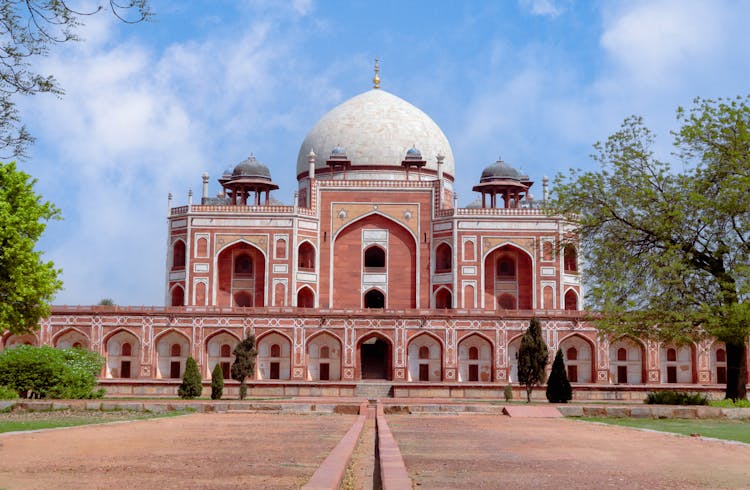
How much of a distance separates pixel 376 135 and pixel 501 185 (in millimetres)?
6972

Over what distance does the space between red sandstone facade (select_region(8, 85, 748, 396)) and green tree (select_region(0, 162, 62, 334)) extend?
26.2 ft

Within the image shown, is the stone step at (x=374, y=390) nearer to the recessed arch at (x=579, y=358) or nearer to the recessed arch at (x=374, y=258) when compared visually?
the recessed arch at (x=579, y=358)

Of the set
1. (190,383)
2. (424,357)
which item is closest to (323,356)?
(424,357)

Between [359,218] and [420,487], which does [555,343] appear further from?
[420,487]

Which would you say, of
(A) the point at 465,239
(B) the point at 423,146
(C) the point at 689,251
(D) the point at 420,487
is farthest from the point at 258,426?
(B) the point at 423,146

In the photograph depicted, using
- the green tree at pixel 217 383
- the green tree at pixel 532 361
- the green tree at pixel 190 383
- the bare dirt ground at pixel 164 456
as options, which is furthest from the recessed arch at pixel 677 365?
the bare dirt ground at pixel 164 456

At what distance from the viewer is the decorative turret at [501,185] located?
43656 millimetres

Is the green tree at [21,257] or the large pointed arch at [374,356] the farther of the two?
the large pointed arch at [374,356]

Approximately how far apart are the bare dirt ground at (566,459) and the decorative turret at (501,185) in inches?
1224

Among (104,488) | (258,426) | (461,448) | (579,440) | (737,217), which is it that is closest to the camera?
(104,488)

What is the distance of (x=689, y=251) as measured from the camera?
64.1 ft

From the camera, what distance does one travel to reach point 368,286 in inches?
1663

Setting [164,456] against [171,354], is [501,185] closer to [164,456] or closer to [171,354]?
→ [171,354]

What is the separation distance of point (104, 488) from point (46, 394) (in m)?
15.7
